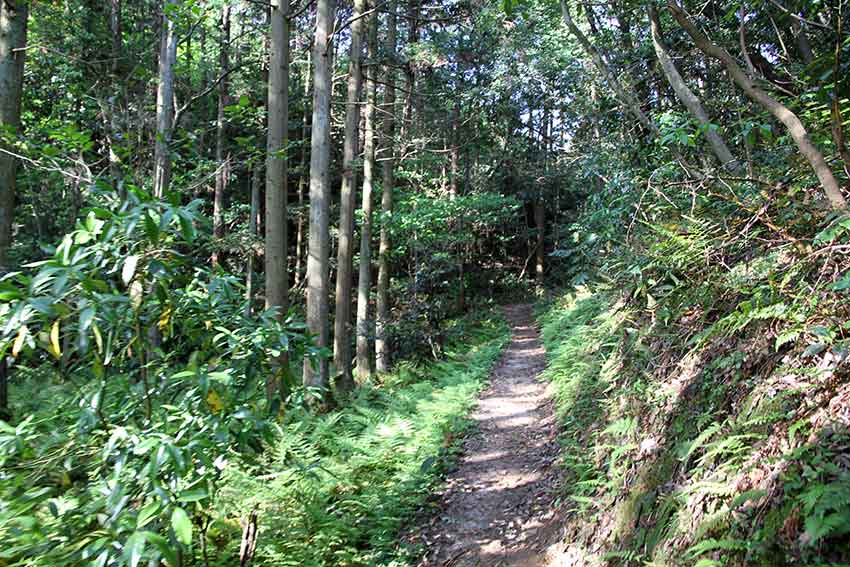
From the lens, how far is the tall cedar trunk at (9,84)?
5.57 meters

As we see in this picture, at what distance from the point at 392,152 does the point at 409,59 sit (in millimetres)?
2389

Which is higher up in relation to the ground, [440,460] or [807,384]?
[807,384]

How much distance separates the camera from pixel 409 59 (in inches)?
520

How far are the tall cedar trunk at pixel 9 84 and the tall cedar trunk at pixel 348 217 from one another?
5900 mm

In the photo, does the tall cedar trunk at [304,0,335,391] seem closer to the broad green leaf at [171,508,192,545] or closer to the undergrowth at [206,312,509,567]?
the undergrowth at [206,312,509,567]

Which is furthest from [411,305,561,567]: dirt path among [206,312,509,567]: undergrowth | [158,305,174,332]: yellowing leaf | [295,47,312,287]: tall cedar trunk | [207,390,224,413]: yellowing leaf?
[295,47,312,287]: tall cedar trunk

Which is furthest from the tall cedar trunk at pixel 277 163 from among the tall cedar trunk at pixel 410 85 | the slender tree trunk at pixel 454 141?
the slender tree trunk at pixel 454 141

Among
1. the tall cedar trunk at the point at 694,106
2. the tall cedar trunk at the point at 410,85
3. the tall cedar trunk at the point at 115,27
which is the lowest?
the tall cedar trunk at the point at 694,106

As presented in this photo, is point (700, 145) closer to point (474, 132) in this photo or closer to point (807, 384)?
point (807, 384)


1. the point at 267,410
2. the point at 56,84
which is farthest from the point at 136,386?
the point at 56,84

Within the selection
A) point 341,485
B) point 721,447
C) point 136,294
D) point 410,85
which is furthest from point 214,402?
point 410,85

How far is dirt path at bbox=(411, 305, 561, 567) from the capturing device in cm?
430

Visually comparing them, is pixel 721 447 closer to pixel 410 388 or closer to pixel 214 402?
pixel 214 402

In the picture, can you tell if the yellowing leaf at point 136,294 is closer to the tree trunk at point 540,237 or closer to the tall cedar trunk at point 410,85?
the tall cedar trunk at point 410,85
